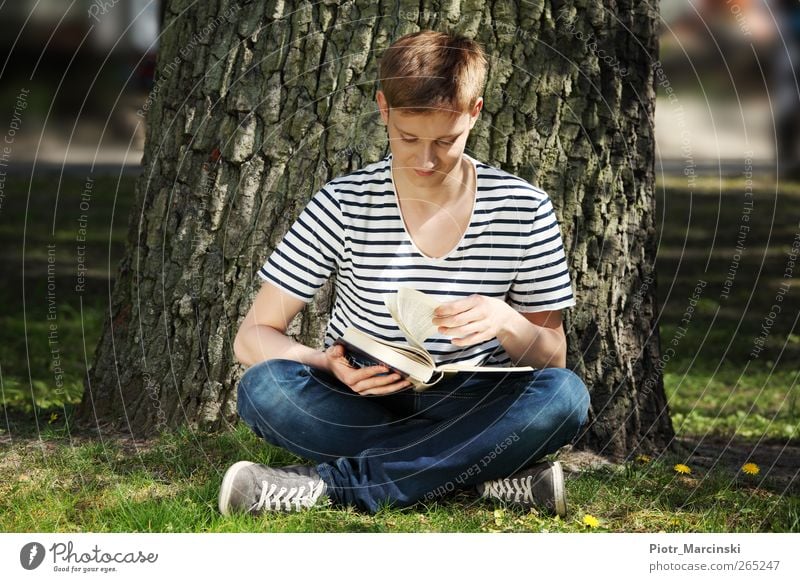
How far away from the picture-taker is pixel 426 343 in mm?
3094

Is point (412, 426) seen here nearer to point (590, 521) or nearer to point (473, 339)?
point (473, 339)

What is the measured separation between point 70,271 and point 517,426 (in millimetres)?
5014

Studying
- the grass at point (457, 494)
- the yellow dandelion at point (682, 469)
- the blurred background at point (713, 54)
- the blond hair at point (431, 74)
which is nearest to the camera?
the blond hair at point (431, 74)

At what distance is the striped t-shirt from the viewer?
3.07 metres

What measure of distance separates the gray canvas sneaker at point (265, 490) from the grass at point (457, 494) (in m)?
0.04

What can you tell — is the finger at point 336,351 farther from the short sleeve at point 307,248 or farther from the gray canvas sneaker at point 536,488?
the gray canvas sneaker at point 536,488

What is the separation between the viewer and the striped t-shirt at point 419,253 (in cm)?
307

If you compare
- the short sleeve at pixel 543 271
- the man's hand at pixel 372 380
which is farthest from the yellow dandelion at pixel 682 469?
the man's hand at pixel 372 380

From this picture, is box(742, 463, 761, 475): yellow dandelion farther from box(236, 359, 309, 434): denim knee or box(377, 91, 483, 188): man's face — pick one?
box(236, 359, 309, 434): denim knee

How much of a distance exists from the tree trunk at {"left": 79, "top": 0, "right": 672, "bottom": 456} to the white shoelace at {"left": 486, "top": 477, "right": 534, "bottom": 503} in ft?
2.19

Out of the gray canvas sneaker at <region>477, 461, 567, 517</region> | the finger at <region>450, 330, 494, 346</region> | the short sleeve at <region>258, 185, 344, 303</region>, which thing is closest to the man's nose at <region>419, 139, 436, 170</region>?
the short sleeve at <region>258, 185, 344, 303</region>

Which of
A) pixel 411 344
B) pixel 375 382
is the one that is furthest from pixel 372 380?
pixel 411 344

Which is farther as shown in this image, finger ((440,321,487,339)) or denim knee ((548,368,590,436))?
denim knee ((548,368,590,436))

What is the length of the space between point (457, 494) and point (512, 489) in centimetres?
18
